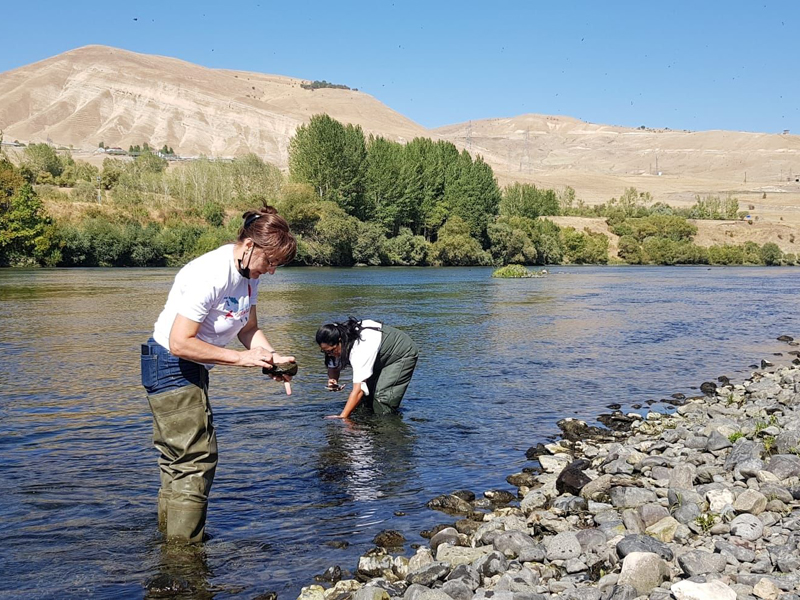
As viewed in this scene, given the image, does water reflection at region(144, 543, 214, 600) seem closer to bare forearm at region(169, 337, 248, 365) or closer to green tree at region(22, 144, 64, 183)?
bare forearm at region(169, 337, 248, 365)

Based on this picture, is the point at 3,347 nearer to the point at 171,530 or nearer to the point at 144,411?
the point at 144,411

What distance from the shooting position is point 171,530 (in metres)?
6.37

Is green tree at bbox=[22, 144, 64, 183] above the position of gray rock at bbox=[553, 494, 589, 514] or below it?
above

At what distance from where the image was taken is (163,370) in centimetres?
576

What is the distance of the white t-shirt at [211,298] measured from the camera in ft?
17.6

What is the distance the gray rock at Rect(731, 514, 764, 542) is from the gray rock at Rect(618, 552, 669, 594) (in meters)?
1.06

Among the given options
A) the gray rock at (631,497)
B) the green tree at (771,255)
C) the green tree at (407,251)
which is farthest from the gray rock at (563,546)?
the green tree at (771,255)

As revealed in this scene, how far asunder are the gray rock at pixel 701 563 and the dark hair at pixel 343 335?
212 inches

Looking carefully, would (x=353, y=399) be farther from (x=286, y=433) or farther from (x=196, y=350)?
(x=196, y=350)

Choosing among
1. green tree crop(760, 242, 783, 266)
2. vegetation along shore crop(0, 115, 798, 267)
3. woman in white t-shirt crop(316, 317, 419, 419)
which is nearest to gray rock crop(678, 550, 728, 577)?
woman in white t-shirt crop(316, 317, 419, 419)

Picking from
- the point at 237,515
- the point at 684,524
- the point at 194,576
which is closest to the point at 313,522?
the point at 237,515

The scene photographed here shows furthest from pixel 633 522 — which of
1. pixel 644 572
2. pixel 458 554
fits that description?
pixel 458 554

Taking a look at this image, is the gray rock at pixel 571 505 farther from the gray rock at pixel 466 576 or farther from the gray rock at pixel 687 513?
the gray rock at pixel 466 576

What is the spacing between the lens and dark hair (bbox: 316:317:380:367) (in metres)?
9.88
